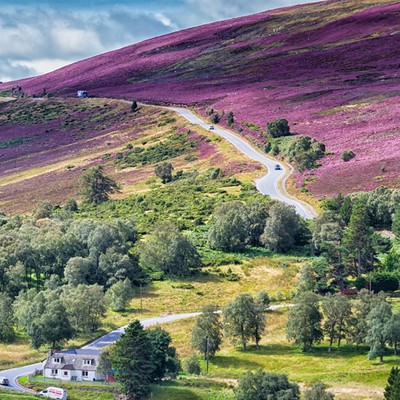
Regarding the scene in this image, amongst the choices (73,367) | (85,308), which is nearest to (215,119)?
(85,308)

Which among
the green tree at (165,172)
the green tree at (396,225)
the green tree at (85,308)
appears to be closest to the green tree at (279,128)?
the green tree at (165,172)

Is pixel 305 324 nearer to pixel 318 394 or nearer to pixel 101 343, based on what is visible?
pixel 318 394

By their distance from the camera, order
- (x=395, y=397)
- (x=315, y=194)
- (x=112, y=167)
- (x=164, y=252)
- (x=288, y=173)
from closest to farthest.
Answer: (x=395, y=397) → (x=164, y=252) → (x=315, y=194) → (x=288, y=173) → (x=112, y=167)

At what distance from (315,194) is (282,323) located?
135 ft

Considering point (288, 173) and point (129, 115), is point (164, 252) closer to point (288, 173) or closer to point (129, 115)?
point (288, 173)

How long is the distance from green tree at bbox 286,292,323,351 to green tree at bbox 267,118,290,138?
82912 millimetres

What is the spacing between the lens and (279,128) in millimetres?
154000

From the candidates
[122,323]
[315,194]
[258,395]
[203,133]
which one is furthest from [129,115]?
[258,395]

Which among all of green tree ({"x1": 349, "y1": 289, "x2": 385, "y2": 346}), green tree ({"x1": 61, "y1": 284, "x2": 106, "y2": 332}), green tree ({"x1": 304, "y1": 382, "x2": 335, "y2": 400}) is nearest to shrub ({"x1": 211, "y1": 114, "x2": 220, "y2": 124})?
green tree ({"x1": 61, "y1": 284, "x2": 106, "y2": 332})

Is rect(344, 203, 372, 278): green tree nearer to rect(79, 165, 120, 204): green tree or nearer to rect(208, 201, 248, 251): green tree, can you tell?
rect(208, 201, 248, 251): green tree

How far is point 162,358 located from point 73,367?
26.7ft

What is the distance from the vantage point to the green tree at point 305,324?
72.9 m

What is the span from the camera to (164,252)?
324ft

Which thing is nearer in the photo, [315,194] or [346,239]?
[346,239]
